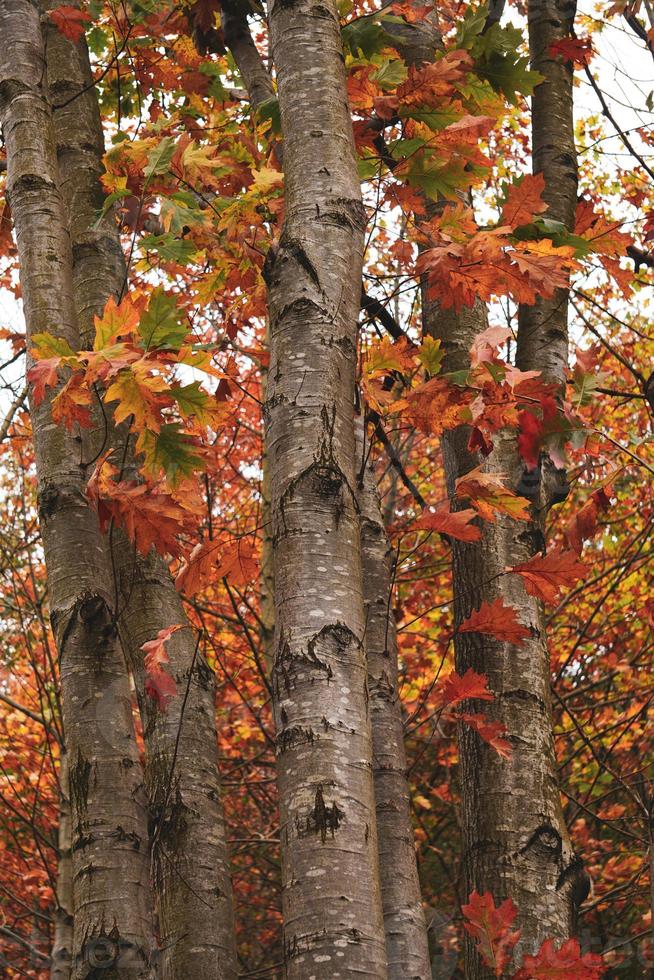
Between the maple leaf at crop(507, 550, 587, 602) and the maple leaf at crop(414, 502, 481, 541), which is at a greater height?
the maple leaf at crop(414, 502, 481, 541)

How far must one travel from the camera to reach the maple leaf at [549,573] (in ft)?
7.80

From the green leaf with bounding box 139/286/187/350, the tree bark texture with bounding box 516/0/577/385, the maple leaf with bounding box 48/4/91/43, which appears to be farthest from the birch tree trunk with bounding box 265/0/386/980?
the maple leaf with bounding box 48/4/91/43

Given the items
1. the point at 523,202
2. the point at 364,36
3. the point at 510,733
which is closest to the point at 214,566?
the point at 510,733

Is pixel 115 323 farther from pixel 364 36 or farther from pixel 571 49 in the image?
pixel 571 49

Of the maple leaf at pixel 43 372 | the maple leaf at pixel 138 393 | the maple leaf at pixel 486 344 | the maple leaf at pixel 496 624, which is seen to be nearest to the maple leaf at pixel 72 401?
the maple leaf at pixel 43 372

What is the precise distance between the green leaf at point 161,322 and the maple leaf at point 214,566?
25.9 inches

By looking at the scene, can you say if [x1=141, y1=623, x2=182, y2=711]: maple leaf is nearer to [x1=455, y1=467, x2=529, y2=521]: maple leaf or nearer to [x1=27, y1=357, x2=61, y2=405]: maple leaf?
[x1=27, y1=357, x2=61, y2=405]: maple leaf

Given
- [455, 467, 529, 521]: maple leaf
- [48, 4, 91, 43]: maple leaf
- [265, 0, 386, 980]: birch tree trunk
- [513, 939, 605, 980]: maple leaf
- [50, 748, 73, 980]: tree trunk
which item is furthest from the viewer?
[50, 748, 73, 980]: tree trunk

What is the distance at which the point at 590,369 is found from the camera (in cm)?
276

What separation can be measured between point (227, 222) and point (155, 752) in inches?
61.7

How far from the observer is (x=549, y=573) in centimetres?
246

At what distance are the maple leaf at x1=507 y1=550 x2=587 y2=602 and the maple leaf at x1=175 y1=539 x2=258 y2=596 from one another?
2.45 feet

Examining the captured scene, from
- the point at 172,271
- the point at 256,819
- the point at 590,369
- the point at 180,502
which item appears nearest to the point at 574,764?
the point at 256,819

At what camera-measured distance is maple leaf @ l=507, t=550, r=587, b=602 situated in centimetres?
238
